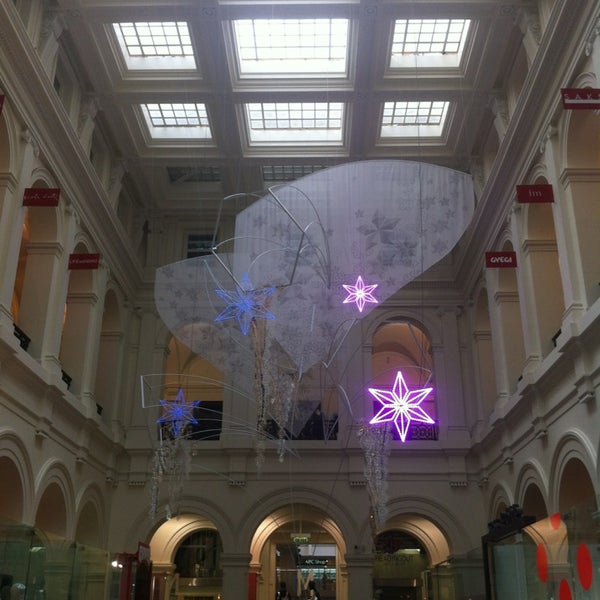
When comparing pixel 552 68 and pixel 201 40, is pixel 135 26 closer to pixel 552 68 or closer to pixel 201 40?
pixel 201 40

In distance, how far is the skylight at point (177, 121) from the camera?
1941 cm

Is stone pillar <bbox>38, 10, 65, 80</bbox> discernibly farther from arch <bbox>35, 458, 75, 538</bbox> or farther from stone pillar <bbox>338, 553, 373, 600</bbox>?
stone pillar <bbox>338, 553, 373, 600</bbox>

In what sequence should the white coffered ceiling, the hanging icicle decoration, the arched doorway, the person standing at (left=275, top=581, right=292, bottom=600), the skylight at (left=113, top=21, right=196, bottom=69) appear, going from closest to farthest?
the hanging icicle decoration → the white coffered ceiling → the skylight at (left=113, top=21, right=196, bottom=69) → the person standing at (left=275, top=581, right=292, bottom=600) → the arched doorway

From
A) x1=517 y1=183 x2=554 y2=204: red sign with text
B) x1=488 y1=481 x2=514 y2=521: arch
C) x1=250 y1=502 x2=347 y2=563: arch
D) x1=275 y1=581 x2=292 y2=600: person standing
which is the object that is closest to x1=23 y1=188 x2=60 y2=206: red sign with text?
x1=517 y1=183 x2=554 y2=204: red sign with text

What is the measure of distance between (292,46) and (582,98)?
27.0 feet

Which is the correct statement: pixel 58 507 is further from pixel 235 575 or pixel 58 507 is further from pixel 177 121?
pixel 177 121

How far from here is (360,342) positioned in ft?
71.5

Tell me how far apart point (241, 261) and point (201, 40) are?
6.51 metres

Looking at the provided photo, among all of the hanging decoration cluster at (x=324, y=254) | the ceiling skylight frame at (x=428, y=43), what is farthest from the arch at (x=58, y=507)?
the ceiling skylight frame at (x=428, y=43)

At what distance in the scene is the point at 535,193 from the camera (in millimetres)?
13766

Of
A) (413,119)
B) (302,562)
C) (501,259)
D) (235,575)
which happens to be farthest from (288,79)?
(302,562)

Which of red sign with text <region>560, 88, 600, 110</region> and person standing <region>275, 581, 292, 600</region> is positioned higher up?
red sign with text <region>560, 88, 600, 110</region>

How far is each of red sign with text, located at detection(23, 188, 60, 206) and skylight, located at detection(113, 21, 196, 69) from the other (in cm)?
492

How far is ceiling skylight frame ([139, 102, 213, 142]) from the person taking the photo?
1938cm
